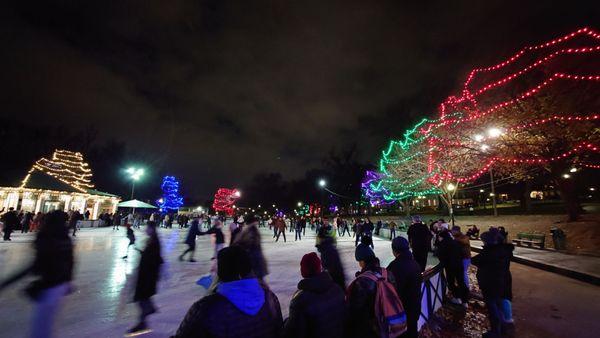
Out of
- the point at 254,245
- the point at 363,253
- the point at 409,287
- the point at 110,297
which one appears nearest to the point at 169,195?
the point at 110,297

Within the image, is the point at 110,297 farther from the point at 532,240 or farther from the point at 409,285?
the point at 532,240

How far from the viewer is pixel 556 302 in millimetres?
6691

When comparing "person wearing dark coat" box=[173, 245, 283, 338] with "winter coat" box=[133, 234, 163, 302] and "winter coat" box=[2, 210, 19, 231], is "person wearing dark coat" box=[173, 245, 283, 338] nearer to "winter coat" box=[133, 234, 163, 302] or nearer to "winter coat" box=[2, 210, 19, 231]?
"winter coat" box=[133, 234, 163, 302]

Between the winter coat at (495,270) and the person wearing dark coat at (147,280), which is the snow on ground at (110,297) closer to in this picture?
the person wearing dark coat at (147,280)

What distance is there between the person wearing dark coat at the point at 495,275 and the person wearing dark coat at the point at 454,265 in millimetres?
1556

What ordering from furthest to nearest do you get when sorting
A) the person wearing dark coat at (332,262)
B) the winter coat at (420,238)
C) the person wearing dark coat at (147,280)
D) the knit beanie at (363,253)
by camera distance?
1. the winter coat at (420,238)
2. the person wearing dark coat at (147,280)
3. the person wearing dark coat at (332,262)
4. the knit beanie at (363,253)

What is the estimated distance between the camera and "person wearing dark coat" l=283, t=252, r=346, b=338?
93.6 inches

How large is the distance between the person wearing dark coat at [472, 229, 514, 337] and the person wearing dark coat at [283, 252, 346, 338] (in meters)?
3.40

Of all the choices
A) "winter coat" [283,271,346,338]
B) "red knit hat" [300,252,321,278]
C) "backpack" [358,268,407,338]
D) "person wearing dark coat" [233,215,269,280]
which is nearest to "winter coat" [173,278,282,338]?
"winter coat" [283,271,346,338]

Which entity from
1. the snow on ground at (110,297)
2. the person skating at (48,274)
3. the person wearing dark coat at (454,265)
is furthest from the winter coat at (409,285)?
the person skating at (48,274)

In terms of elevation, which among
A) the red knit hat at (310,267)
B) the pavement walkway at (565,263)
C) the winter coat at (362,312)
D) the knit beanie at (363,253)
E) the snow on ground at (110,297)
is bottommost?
the snow on ground at (110,297)

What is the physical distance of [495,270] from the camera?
4844 millimetres

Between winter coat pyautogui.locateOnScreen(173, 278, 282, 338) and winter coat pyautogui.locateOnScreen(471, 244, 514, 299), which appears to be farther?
winter coat pyautogui.locateOnScreen(471, 244, 514, 299)

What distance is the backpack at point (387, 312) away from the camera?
2.71 metres
